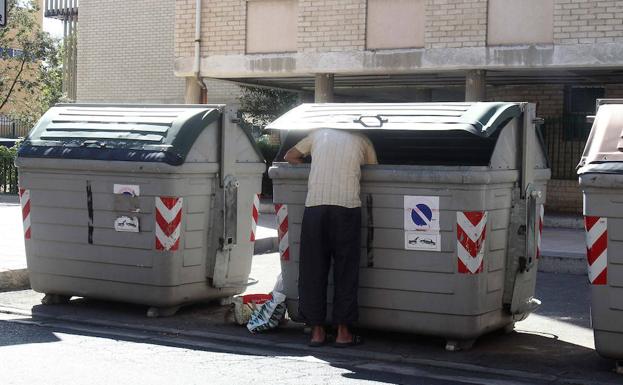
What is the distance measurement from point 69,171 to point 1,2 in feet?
5.49

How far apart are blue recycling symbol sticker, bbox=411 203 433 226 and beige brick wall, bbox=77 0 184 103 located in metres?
21.9

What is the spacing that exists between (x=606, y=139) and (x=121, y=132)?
163 inches

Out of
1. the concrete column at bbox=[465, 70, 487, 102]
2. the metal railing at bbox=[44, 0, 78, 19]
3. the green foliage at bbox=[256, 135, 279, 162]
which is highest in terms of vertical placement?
the metal railing at bbox=[44, 0, 78, 19]

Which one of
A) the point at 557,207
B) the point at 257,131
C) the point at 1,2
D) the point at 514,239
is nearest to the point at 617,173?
the point at 514,239

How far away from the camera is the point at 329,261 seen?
760cm

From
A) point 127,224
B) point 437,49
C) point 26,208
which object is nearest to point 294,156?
point 127,224

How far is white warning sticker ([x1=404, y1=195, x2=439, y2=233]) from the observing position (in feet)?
23.8

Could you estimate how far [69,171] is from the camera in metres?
8.84

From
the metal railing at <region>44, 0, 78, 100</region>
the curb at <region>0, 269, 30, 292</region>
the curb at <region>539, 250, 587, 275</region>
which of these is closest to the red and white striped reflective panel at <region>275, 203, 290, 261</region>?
the curb at <region>0, 269, 30, 292</region>

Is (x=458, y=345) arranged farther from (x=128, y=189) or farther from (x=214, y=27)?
(x=214, y=27)

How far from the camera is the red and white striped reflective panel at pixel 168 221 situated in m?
8.38

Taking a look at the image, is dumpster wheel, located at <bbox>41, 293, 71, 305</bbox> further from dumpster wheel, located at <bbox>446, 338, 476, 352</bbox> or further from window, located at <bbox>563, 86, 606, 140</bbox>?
window, located at <bbox>563, 86, 606, 140</bbox>

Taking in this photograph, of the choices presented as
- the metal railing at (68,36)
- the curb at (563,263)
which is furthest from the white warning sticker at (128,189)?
the metal railing at (68,36)

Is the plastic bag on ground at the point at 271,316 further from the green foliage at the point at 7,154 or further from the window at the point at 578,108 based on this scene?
the green foliage at the point at 7,154
